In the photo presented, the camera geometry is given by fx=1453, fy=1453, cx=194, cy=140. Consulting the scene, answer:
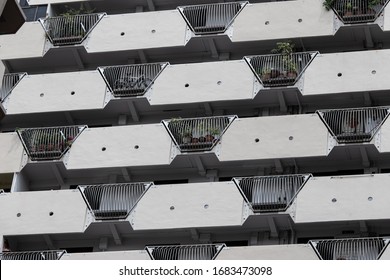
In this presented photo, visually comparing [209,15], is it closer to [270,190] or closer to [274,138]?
[274,138]

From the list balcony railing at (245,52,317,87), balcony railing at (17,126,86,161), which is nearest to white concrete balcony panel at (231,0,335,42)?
balcony railing at (245,52,317,87)

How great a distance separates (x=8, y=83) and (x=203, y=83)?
6.53 meters

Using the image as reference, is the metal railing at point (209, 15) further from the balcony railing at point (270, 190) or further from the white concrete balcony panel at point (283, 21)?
the balcony railing at point (270, 190)

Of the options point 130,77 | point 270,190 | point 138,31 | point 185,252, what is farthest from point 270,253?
point 138,31

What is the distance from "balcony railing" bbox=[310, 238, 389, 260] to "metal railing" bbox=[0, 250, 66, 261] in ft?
24.6

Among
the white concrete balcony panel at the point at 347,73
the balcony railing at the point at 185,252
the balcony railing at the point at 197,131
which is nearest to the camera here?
the balcony railing at the point at 185,252

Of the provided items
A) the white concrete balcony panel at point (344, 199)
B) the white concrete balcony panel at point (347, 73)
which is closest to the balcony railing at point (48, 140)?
the white concrete balcony panel at point (347, 73)

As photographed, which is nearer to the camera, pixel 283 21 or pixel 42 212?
pixel 42 212

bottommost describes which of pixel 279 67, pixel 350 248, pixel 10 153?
pixel 350 248

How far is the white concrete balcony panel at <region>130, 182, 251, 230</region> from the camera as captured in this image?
138 ft

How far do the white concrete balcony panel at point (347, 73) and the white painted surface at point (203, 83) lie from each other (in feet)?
6.43

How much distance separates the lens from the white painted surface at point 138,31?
152 feet

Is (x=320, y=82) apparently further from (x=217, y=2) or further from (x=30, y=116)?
(x=30, y=116)

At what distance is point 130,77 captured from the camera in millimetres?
45812
